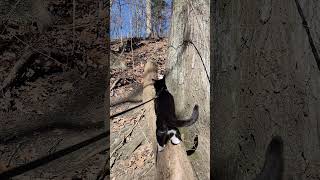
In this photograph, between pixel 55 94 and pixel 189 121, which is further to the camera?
pixel 189 121

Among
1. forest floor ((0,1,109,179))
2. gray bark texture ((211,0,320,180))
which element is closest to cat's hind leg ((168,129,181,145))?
gray bark texture ((211,0,320,180))

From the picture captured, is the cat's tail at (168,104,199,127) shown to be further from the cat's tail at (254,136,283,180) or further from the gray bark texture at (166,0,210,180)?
the cat's tail at (254,136,283,180)

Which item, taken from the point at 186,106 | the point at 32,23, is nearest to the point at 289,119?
the point at 32,23

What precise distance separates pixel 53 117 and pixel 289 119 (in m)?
0.28

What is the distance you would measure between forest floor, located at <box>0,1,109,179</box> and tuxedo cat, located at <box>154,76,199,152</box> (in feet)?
1.88

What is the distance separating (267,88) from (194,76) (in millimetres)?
452

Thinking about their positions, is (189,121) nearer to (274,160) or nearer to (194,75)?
(194,75)

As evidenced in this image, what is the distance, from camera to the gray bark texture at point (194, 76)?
0.94 meters

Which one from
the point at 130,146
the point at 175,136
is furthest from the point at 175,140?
the point at 130,146

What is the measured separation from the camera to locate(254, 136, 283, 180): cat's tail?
0.53 meters

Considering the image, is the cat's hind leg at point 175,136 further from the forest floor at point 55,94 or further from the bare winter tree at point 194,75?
the forest floor at point 55,94

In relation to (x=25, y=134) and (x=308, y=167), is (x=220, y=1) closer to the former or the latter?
(x=308, y=167)

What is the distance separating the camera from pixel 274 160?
21.2 inches

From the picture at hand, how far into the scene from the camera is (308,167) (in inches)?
20.4
